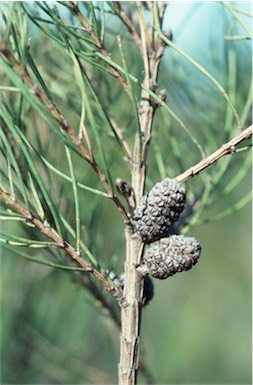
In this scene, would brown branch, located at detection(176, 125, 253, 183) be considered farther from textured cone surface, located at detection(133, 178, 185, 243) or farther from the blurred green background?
the blurred green background

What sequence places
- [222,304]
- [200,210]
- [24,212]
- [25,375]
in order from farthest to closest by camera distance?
[222,304]
[25,375]
[200,210]
[24,212]

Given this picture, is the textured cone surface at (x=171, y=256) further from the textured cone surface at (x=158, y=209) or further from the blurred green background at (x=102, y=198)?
the blurred green background at (x=102, y=198)

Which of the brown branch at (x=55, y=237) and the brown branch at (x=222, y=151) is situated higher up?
the brown branch at (x=222, y=151)


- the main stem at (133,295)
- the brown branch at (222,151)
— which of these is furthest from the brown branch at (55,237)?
the brown branch at (222,151)

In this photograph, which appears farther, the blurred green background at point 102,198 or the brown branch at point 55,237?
the blurred green background at point 102,198

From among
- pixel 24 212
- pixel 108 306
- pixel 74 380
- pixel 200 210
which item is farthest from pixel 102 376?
pixel 24 212

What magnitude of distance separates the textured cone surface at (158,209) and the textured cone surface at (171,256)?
15 millimetres

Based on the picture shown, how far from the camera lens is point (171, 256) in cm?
50

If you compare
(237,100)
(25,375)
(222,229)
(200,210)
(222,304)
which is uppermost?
(222,229)

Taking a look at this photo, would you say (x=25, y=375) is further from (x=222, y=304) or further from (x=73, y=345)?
(x=222, y=304)

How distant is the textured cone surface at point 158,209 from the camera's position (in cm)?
50

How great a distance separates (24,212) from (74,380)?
26.6 inches

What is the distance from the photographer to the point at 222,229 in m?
2.27

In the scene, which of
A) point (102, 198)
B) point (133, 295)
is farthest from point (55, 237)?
point (102, 198)
